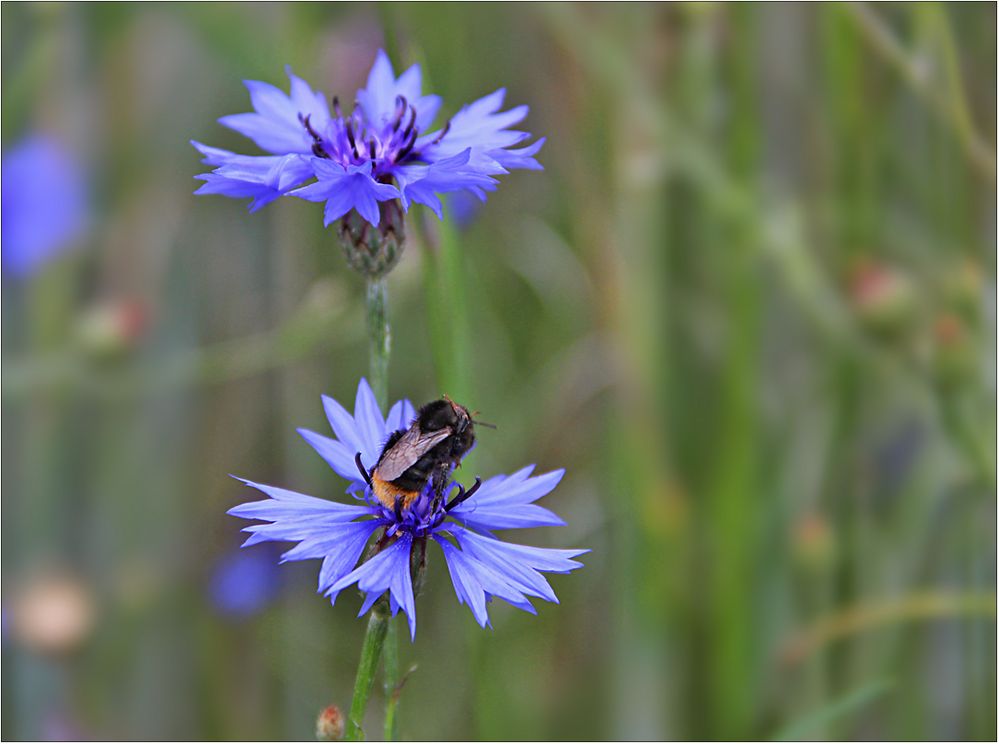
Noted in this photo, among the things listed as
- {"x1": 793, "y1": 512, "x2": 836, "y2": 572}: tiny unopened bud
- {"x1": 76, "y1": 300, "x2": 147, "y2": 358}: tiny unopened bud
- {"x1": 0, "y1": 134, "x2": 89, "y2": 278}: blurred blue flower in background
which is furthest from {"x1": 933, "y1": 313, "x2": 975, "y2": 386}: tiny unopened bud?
{"x1": 0, "y1": 134, "x2": 89, "y2": 278}: blurred blue flower in background

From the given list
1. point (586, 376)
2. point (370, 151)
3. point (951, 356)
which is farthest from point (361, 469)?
point (586, 376)

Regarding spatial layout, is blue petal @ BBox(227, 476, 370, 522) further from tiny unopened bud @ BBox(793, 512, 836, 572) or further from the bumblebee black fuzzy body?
tiny unopened bud @ BBox(793, 512, 836, 572)

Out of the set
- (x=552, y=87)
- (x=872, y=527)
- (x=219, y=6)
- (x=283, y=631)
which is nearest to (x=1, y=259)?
(x=219, y=6)

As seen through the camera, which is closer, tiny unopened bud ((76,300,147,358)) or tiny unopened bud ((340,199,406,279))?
tiny unopened bud ((340,199,406,279))

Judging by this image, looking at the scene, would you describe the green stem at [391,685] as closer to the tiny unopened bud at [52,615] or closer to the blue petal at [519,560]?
the blue petal at [519,560]

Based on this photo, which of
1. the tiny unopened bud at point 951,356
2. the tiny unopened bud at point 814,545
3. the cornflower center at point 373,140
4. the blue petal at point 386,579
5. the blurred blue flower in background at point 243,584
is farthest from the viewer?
the blurred blue flower in background at point 243,584

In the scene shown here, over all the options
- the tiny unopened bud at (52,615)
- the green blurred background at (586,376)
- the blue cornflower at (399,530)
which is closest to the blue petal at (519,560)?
the blue cornflower at (399,530)

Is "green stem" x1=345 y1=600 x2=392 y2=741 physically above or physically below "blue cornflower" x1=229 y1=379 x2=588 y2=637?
below
